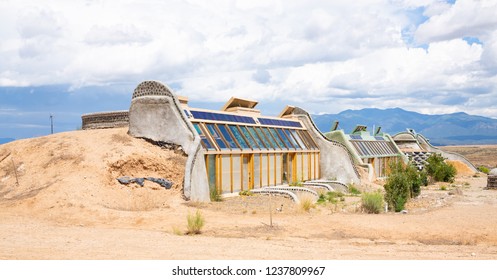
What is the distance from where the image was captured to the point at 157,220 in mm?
17219

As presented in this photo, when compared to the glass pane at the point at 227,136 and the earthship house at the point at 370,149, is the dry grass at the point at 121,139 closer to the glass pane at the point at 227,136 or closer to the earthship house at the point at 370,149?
the glass pane at the point at 227,136

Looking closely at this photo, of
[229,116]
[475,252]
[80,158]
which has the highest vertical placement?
[229,116]

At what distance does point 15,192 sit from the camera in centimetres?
2070

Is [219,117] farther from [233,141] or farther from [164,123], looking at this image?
[164,123]

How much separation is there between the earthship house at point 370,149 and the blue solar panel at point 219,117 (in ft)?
40.2

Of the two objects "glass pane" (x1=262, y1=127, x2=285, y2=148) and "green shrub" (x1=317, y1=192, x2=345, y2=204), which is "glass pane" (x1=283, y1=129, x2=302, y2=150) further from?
"green shrub" (x1=317, y1=192, x2=345, y2=204)

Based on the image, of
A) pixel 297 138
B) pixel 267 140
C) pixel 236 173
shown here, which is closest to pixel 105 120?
pixel 267 140

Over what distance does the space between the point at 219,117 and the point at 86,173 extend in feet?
28.6

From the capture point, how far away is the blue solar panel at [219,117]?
25.6 meters

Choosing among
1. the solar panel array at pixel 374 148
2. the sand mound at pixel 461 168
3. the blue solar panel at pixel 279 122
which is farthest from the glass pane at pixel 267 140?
the sand mound at pixel 461 168

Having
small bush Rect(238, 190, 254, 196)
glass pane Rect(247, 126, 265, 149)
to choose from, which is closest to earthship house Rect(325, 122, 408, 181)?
glass pane Rect(247, 126, 265, 149)
